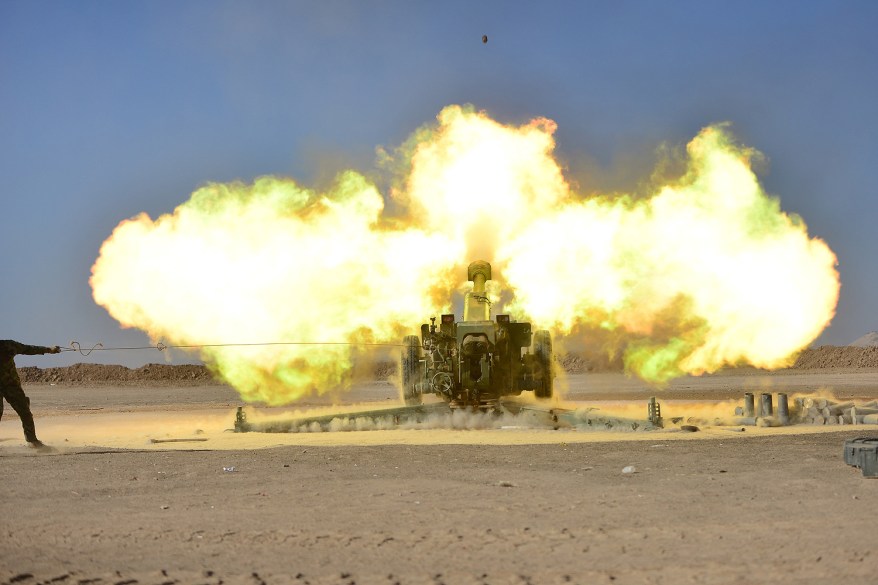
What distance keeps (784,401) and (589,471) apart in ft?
39.5

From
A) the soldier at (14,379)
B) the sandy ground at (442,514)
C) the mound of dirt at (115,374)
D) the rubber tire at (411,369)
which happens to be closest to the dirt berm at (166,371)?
the mound of dirt at (115,374)

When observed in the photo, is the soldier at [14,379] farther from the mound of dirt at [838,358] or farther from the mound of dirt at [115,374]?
the mound of dirt at [838,358]

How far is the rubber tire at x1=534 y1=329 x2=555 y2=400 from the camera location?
24906 mm

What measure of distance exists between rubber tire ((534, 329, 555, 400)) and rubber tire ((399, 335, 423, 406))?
3.04 metres

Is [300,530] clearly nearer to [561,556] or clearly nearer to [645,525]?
[561,556]

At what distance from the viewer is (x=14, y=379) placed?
20031 mm

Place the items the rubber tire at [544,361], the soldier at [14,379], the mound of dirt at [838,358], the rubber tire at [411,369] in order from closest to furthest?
the soldier at [14,379] < the rubber tire at [544,361] < the rubber tire at [411,369] < the mound of dirt at [838,358]

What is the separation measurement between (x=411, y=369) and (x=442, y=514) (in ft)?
46.1

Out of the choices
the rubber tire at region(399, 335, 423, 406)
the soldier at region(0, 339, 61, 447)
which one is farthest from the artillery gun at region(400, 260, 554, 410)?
the soldier at region(0, 339, 61, 447)

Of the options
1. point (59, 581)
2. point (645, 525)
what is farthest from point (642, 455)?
point (59, 581)

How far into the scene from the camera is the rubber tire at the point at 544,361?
24.9 meters

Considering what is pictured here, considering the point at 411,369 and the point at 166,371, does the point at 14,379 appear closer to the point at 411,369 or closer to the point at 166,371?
the point at 411,369

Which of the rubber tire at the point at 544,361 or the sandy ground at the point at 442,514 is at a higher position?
the rubber tire at the point at 544,361

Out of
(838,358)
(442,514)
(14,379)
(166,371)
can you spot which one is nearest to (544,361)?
(14,379)
